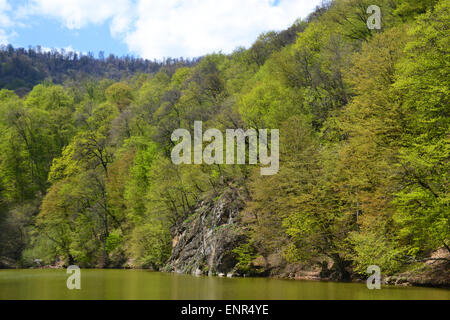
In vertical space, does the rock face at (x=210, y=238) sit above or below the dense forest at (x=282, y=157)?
below

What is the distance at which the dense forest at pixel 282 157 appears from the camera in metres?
21.0

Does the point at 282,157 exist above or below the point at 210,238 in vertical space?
above

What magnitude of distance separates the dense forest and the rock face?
3.70 ft

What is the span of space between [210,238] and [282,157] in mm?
11906

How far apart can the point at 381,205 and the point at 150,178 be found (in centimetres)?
3950

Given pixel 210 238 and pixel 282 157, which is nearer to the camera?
pixel 282 157

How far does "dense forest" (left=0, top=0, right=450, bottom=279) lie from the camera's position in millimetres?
21000

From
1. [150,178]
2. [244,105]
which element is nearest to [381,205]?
[244,105]

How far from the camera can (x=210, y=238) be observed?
131 feet

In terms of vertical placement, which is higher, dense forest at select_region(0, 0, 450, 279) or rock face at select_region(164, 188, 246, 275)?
dense forest at select_region(0, 0, 450, 279)

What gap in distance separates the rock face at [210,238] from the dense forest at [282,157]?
113 centimetres

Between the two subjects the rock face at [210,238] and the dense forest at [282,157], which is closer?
the dense forest at [282,157]

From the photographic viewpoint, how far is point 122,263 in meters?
55.7

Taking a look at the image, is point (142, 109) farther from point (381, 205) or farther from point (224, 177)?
point (381, 205)
